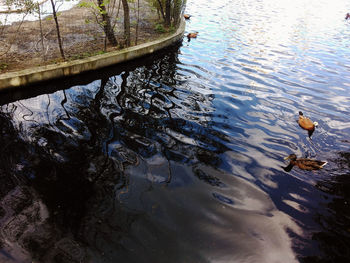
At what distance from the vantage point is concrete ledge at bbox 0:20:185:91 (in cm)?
666

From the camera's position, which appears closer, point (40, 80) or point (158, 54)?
point (40, 80)

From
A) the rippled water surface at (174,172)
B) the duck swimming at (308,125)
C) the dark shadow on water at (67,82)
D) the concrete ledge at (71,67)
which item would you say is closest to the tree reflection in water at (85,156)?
the rippled water surface at (174,172)

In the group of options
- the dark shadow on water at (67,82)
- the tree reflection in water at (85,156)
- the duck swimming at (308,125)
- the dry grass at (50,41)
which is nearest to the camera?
the tree reflection in water at (85,156)

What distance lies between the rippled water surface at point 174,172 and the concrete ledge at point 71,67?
44 centimetres

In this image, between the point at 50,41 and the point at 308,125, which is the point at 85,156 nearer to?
the point at 308,125

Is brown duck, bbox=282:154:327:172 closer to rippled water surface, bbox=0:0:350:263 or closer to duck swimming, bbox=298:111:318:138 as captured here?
rippled water surface, bbox=0:0:350:263

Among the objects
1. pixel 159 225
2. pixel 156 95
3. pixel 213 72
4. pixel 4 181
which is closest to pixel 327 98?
pixel 213 72

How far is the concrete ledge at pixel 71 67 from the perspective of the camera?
6.66 m

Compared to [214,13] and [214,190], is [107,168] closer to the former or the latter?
[214,190]

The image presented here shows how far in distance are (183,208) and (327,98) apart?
6812 mm

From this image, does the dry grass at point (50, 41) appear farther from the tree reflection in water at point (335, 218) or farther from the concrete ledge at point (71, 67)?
the tree reflection in water at point (335, 218)

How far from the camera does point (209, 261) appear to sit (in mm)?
3092

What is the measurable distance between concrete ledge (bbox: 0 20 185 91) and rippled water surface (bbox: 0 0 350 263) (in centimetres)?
44

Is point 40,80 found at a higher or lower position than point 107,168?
higher
